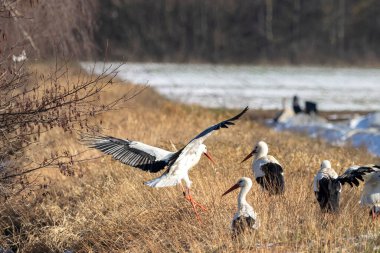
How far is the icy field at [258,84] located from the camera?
100ft

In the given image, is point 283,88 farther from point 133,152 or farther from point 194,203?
point 194,203

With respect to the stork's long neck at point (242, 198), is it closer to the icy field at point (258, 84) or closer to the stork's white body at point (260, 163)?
the stork's white body at point (260, 163)

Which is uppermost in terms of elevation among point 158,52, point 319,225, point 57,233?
point 319,225

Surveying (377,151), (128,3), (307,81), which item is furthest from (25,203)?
(128,3)

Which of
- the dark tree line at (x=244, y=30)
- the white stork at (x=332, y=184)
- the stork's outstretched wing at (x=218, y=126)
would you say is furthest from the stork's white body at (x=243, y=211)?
the dark tree line at (x=244, y=30)

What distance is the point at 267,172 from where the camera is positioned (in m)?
10.1

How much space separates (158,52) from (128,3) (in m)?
5.75

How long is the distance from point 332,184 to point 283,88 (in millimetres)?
27949

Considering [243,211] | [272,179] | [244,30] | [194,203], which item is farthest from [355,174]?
[244,30]

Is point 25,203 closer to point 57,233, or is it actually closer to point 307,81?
point 57,233

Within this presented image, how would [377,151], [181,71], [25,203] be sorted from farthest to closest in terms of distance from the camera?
1. [181,71]
2. [377,151]
3. [25,203]

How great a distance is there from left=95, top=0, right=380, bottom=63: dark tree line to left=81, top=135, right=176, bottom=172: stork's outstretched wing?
39969mm

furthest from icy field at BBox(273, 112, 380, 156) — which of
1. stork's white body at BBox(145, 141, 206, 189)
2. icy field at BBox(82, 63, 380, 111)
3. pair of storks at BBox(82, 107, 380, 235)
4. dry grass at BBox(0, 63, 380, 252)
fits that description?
stork's white body at BBox(145, 141, 206, 189)

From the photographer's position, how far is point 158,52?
52.4m
